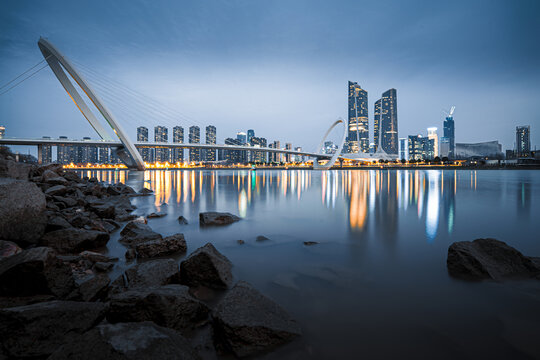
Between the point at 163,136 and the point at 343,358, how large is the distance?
173m

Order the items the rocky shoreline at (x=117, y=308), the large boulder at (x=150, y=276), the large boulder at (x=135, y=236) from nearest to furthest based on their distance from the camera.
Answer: the rocky shoreline at (x=117, y=308) → the large boulder at (x=150, y=276) → the large boulder at (x=135, y=236)

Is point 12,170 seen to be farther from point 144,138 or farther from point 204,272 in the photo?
point 144,138

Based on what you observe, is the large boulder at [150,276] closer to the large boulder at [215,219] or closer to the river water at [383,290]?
the river water at [383,290]

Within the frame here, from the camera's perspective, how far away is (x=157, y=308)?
230cm

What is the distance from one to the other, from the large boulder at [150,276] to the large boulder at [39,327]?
2.68 feet

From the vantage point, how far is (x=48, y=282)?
2.58 metres

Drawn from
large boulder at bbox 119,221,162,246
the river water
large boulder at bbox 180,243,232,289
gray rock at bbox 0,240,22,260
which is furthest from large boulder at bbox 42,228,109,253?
large boulder at bbox 180,243,232,289

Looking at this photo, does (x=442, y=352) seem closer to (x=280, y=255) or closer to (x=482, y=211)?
(x=280, y=255)

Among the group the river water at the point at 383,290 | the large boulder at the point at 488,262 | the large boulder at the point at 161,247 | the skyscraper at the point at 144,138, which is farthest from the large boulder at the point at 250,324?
the skyscraper at the point at 144,138

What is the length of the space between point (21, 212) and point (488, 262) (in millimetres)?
7069

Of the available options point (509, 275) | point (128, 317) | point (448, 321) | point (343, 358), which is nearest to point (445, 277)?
point (509, 275)

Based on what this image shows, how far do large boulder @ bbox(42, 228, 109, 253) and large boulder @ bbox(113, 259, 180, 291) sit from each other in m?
1.94

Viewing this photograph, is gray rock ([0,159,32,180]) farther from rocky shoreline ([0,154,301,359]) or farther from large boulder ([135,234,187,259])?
large boulder ([135,234,187,259])

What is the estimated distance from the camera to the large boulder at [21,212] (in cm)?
381
